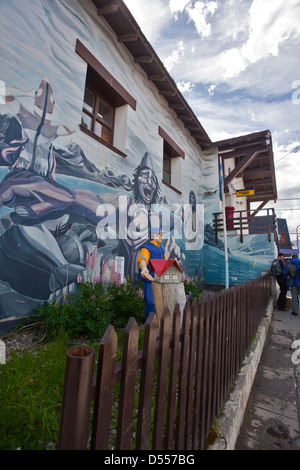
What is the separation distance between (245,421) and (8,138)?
4.46 m

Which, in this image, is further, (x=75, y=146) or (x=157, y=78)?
(x=157, y=78)

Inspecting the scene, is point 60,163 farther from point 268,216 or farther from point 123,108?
point 268,216

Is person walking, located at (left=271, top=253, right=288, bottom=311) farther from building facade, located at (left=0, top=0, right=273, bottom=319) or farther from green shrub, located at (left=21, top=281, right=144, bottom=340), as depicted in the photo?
green shrub, located at (left=21, top=281, right=144, bottom=340)

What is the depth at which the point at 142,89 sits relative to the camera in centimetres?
650

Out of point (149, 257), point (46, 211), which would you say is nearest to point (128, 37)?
point (46, 211)

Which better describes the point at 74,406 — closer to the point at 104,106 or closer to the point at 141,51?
the point at 104,106

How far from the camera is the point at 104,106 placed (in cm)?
581

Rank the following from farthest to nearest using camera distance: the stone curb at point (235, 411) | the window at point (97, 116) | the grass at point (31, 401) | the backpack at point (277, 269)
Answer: the backpack at point (277, 269) < the window at point (97, 116) < the stone curb at point (235, 411) < the grass at point (31, 401)

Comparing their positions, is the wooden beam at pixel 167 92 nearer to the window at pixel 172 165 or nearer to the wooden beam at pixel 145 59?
the wooden beam at pixel 145 59

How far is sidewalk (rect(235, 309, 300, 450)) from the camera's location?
5.86 ft

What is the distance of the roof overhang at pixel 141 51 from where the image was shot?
489 cm

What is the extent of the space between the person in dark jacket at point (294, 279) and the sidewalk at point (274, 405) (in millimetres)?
2557

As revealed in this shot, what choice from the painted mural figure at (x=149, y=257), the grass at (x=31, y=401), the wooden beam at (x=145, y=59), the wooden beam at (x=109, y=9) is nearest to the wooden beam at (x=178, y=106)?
the wooden beam at (x=145, y=59)

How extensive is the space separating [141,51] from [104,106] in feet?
5.99
